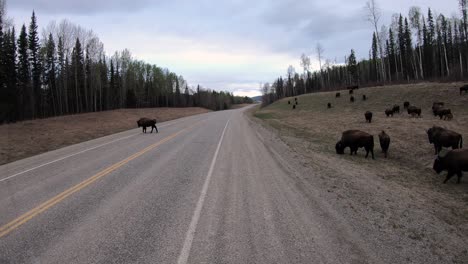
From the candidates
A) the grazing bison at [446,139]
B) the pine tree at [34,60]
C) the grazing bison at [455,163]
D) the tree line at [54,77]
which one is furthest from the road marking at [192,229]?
the pine tree at [34,60]

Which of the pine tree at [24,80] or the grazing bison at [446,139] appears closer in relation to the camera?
the grazing bison at [446,139]

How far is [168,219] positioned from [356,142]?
11426 millimetres

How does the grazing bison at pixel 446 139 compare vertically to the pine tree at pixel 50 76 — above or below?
below

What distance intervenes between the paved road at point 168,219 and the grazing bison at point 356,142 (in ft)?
20.7

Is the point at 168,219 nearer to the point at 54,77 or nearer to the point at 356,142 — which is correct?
the point at 356,142

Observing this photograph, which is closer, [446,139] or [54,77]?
[446,139]

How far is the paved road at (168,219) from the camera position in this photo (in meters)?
4.23

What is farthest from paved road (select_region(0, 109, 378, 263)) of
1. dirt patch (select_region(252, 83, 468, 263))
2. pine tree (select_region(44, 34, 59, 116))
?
pine tree (select_region(44, 34, 59, 116))

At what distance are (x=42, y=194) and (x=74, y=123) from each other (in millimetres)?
30555

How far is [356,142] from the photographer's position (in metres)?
14.2

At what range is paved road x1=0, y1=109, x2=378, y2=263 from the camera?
423cm

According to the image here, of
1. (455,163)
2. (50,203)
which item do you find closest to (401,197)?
(455,163)

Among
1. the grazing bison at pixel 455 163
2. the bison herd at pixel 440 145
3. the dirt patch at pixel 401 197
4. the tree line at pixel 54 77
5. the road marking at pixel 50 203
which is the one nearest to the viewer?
the dirt patch at pixel 401 197

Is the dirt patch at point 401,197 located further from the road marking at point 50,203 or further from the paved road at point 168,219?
the road marking at point 50,203
